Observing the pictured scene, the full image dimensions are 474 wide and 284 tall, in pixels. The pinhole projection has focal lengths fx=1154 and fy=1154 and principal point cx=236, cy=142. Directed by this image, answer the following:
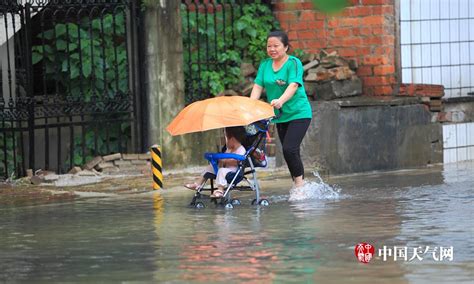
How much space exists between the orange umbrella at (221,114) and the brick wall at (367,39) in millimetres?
3994

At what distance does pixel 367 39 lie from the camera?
14.8m

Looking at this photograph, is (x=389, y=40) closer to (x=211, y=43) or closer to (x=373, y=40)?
(x=373, y=40)

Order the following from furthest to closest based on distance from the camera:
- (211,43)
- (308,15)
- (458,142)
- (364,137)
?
1. (458,142)
2. (211,43)
3. (364,137)
4. (308,15)

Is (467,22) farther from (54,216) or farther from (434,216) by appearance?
(54,216)

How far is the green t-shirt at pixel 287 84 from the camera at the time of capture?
11.2 meters

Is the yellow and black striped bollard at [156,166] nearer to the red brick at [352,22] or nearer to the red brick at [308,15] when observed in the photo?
the red brick at [308,15]

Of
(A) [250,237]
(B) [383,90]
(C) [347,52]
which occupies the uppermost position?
(C) [347,52]

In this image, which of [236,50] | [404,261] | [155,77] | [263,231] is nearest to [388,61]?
[236,50]

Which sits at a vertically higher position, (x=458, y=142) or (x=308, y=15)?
(x=308, y=15)

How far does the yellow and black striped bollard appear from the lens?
40.5 feet

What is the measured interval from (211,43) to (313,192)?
4.00 metres

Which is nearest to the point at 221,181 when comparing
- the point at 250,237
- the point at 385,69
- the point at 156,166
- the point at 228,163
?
the point at 228,163

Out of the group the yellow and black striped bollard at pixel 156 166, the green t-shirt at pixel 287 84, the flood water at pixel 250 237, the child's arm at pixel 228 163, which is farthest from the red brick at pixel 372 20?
the child's arm at pixel 228 163

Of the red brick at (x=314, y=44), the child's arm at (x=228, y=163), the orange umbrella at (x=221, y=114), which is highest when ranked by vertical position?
the red brick at (x=314, y=44)
